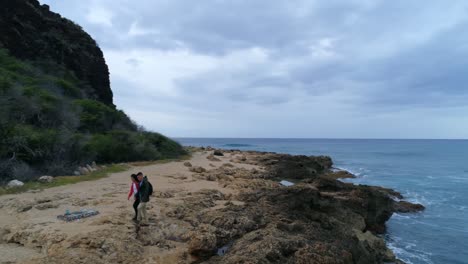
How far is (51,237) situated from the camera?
26.3 ft

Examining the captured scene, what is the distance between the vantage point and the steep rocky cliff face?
1307 inches

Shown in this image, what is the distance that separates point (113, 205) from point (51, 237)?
365cm

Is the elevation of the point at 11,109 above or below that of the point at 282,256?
above

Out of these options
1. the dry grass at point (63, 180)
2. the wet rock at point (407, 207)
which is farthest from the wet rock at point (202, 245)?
the wet rock at point (407, 207)

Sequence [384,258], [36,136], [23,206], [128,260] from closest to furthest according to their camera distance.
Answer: [128,260] → [23,206] → [384,258] → [36,136]

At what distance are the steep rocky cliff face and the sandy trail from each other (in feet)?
83.2

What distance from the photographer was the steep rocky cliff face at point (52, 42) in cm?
3319

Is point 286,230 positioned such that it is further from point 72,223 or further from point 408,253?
point 408,253

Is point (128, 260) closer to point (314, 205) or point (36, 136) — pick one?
point (314, 205)

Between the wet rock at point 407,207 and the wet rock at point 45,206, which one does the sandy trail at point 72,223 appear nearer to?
the wet rock at point 45,206

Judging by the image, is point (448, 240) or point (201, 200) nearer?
point (201, 200)

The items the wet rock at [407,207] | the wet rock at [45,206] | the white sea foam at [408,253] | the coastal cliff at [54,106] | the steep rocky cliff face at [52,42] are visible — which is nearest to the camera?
the wet rock at [45,206]

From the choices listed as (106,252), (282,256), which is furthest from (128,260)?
(282,256)

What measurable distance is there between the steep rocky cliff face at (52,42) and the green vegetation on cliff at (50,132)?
9.74ft
